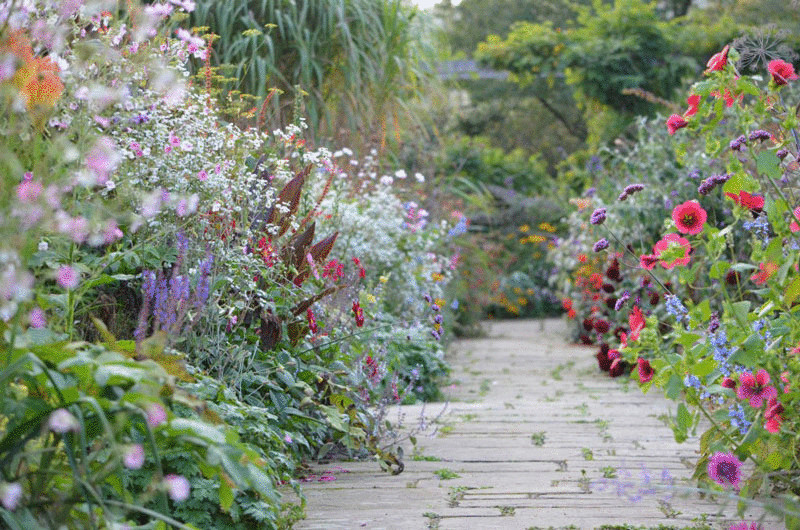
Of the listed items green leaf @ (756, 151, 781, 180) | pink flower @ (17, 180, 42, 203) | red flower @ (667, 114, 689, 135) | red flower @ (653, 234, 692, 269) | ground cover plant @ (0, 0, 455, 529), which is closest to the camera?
pink flower @ (17, 180, 42, 203)

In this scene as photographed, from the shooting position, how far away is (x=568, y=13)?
21.3 metres

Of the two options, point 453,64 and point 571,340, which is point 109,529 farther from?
point 453,64

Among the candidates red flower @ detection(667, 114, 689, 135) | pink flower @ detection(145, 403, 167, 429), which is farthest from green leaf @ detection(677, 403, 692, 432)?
pink flower @ detection(145, 403, 167, 429)

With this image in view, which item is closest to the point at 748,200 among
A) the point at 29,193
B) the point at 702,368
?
the point at 702,368

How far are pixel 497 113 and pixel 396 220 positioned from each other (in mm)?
9731

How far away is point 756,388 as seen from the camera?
7.84 ft

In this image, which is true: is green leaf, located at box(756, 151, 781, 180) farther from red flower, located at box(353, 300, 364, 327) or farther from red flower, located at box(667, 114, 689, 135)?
red flower, located at box(353, 300, 364, 327)

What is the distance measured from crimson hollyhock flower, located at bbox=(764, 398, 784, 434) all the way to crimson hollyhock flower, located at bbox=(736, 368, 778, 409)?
3 centimetres

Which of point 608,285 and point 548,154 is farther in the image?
point 548,154

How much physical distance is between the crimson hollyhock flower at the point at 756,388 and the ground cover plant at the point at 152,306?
1.18m

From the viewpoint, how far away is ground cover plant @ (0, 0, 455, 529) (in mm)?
1634

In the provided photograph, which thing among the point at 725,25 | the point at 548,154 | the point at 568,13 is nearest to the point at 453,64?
the point at 725,25

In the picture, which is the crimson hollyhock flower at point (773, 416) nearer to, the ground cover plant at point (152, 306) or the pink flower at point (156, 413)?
the ground cover plant at point (152, 306)

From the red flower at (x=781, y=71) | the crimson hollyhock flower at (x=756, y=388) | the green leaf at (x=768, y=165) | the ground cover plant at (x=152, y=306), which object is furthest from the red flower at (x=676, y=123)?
the ground cover plant at (x=152, y=306)
